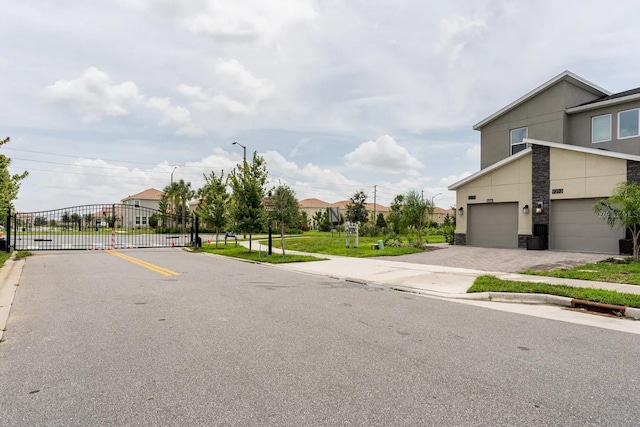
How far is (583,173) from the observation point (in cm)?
1873

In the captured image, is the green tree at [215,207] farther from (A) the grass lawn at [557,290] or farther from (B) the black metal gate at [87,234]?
(A) the grass lawn at [557,290]

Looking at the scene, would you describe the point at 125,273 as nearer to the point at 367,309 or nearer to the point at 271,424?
the point at 367,309

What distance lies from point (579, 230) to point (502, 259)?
4.72 meters

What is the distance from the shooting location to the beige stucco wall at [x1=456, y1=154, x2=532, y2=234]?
21000 mm

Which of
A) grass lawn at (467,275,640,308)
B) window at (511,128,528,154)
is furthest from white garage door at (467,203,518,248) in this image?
grass lawn at (467,275,640,308)

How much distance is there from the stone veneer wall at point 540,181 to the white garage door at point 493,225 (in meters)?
1.29

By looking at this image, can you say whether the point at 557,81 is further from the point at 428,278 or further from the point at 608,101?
the point at 428,278

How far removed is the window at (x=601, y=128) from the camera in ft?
70.3

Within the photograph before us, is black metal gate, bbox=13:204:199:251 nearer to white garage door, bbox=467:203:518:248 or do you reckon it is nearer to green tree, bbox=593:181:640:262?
white garage door, bbox=467:203:518:248

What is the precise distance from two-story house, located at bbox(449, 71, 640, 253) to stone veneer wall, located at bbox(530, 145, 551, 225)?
0.04 meters

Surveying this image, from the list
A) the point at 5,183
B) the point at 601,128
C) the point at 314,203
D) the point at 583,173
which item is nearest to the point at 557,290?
the point at 583,173

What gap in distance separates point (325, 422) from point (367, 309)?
5.00 metres

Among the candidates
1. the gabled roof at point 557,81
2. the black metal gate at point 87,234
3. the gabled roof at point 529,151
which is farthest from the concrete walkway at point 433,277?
the black metal gate at point 87,234

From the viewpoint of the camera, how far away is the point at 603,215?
17.5 m
